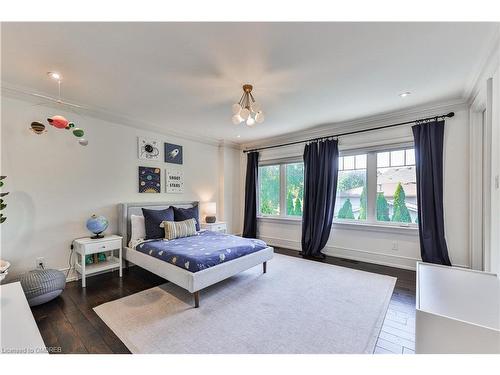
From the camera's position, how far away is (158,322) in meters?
1.98

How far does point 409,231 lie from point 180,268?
337 centimetres

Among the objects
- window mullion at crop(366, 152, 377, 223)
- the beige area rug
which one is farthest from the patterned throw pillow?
window mullion at crop(366, 152, 377, 223)

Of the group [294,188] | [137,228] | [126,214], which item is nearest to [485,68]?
[294,188]

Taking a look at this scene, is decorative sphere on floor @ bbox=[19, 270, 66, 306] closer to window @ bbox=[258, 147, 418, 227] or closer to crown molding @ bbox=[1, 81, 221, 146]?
crown molding @ bbox=[1, 81, 221, 146]

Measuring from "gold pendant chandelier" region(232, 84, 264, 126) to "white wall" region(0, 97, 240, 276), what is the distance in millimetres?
2143

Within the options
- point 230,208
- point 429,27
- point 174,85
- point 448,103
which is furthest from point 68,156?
point 448,103

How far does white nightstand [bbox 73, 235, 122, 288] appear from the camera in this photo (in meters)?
2.77

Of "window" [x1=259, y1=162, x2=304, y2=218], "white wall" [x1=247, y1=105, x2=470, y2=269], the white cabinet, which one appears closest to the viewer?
the white cabinet

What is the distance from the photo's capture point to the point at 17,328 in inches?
49.3

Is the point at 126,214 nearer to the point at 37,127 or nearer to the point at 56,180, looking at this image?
the point at 56,180

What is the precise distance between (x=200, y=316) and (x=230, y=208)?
3375mm
